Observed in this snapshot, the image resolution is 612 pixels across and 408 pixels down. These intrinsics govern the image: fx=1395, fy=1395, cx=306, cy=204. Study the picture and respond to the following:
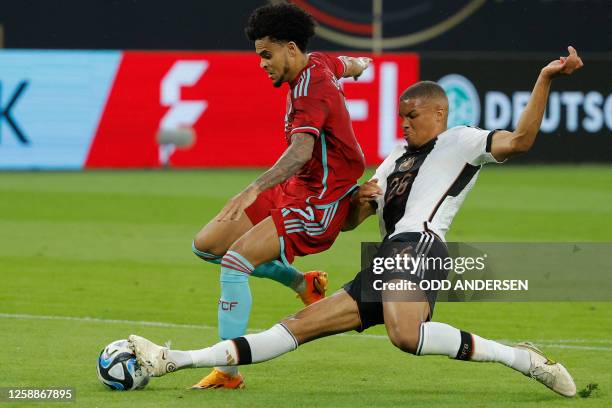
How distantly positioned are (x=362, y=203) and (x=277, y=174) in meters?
0.62

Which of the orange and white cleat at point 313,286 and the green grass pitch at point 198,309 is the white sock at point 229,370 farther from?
the orange and white cleat at point 313,286

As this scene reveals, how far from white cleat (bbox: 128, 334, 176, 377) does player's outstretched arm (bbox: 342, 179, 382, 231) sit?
128cm

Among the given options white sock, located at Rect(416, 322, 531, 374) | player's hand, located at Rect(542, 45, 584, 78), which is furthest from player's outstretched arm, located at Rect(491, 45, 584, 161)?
white sock, located at Rect(416, 322, 531, 374)

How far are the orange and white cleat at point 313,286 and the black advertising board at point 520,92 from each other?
13666 mm

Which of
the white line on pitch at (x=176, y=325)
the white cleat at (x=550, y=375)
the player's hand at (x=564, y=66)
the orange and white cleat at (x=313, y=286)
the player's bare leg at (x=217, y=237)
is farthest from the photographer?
the white line on pitch at (x=176, y=325)

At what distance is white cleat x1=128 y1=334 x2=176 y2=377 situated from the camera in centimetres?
645

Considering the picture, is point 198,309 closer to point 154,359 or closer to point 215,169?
point 154,359

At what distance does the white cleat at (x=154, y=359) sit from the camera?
254 inches

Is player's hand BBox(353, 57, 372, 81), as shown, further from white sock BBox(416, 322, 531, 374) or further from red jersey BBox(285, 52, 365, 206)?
white sock BBox(416, 322, 531, 374)

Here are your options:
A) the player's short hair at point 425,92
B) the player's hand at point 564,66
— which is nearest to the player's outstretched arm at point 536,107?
the player's hand at point 564,66

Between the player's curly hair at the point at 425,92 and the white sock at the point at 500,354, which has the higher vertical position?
the player's curly hair at the point at 425,92

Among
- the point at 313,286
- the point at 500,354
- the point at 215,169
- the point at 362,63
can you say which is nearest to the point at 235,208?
the point at 500,354

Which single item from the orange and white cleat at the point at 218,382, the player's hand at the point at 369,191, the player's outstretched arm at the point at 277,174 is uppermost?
the player's outstretched arm at the point at 277,174

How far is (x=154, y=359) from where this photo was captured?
21.2 ft
